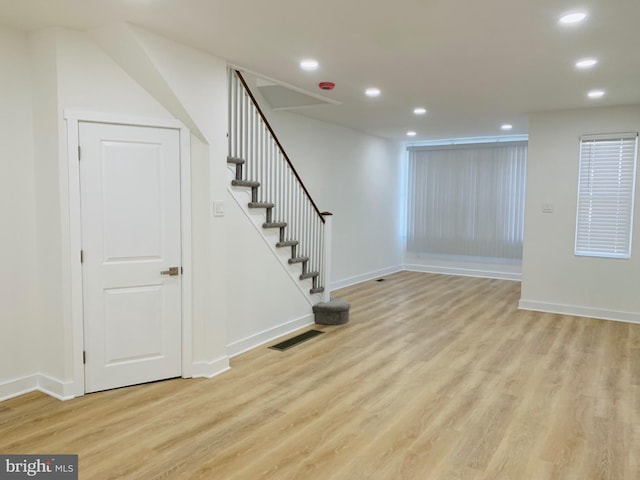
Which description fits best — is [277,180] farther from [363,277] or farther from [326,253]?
[363,277]

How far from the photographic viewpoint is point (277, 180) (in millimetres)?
5059

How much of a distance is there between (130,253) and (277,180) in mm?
1908

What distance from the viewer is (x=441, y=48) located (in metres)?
3.60

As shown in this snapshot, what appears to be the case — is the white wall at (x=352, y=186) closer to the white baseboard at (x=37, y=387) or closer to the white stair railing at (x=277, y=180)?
the white stair railing at (x=277, y=180)

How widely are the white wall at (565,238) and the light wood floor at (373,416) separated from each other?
1022mm

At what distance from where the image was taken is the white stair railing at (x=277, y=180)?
453 centimetres

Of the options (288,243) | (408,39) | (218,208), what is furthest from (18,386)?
(408,39)

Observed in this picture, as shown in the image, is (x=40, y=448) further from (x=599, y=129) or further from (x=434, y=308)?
(x=599, y=129)

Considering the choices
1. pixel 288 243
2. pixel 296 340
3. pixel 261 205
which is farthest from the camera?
pixel 288 243

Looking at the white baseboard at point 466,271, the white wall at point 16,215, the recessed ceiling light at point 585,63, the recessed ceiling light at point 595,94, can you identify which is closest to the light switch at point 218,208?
the white wall at point 16,215

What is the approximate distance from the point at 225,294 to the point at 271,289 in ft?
2.78

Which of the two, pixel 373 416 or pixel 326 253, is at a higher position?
pixel 326 253

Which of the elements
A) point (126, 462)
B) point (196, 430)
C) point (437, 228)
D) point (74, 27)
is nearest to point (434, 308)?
point (437, 228)

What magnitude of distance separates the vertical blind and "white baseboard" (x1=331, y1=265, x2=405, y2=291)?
64cm
